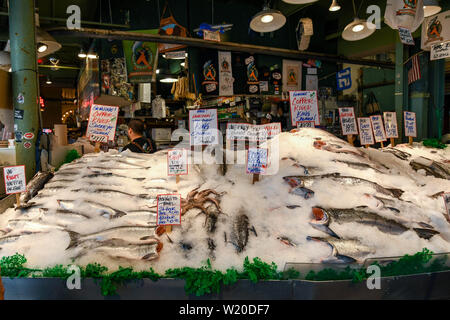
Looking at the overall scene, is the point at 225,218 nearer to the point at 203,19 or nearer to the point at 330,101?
the point at 203,19

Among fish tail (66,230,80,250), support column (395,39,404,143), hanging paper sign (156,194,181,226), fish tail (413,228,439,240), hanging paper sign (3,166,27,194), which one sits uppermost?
support column (395,39,404,143)

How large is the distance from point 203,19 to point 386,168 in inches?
287

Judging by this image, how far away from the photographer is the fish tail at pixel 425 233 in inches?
80.7

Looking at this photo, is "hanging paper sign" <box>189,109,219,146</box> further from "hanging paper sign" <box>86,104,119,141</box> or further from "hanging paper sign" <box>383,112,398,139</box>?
"hanging paper sign" <box>383,112,398,139</box>

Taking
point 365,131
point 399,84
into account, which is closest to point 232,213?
point 365,131

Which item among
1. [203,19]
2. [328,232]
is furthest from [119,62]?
[328,232]

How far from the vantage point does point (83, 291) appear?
172 centimetres

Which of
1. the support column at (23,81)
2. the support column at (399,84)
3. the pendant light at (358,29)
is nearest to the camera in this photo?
the support column at (23,81)

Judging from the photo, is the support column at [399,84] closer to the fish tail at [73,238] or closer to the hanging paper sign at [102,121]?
the hanging paper sign at [102,121]

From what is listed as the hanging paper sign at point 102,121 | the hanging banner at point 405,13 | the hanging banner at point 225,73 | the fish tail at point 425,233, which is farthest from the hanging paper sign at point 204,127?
the hanging banner at point 225,73

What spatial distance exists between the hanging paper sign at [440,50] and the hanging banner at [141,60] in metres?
6.10

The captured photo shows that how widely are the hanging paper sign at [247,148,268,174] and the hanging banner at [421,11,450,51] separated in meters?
5.68

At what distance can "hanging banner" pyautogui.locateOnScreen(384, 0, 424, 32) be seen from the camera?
13.7ft

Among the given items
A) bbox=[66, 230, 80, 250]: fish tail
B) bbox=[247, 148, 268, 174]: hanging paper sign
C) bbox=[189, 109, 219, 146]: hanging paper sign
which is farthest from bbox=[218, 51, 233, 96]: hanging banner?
bbox=[66, 230, 80, 250]: fish tail
